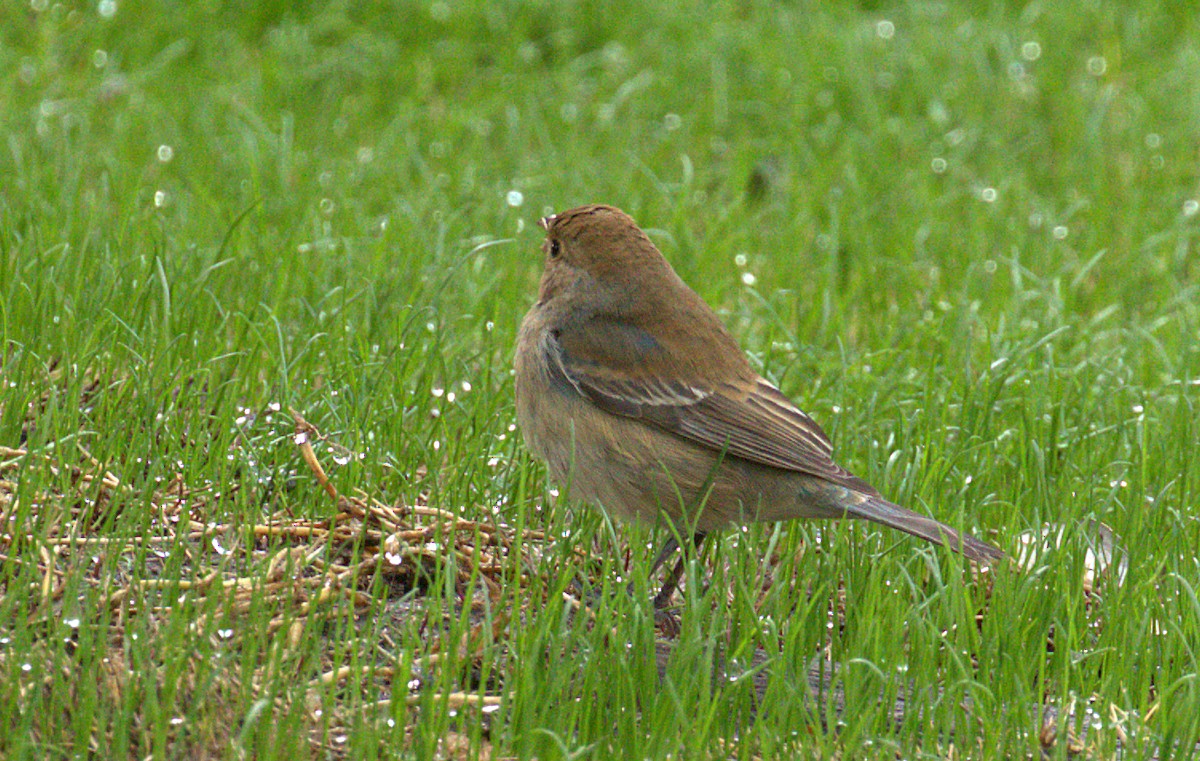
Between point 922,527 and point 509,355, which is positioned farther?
point 509,355

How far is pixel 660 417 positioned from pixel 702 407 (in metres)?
0.13

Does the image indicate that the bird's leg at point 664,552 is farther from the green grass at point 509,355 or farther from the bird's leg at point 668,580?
the green grass at point 509,355

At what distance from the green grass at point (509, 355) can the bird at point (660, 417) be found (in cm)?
17

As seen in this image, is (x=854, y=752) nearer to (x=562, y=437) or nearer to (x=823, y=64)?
(x=562, y=437)

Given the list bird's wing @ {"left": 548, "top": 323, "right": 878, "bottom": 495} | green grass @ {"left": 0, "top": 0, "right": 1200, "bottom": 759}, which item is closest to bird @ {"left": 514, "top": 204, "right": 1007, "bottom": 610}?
bird's wing @ {"left": 548, "top": 323, "right": 878, "bottom": 495}

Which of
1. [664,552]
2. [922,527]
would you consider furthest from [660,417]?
[922,527]

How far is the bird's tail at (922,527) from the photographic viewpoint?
167 inches

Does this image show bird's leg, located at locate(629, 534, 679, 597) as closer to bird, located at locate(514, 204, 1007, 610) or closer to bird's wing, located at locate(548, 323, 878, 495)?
bird, located at locate(514, 204, 1007, 610)

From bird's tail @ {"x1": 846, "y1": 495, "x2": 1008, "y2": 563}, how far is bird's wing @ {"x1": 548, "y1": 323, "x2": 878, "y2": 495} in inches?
8.0

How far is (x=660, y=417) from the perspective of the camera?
4715mm

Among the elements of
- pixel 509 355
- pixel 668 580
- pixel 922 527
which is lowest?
pixel 668 580

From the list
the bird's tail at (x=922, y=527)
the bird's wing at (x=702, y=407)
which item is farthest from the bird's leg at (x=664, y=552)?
the bird's tail at (x=922, y=527)

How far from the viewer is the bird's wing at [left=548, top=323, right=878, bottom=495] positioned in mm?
4625

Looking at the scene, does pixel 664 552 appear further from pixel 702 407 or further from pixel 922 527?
pixel 922 527
